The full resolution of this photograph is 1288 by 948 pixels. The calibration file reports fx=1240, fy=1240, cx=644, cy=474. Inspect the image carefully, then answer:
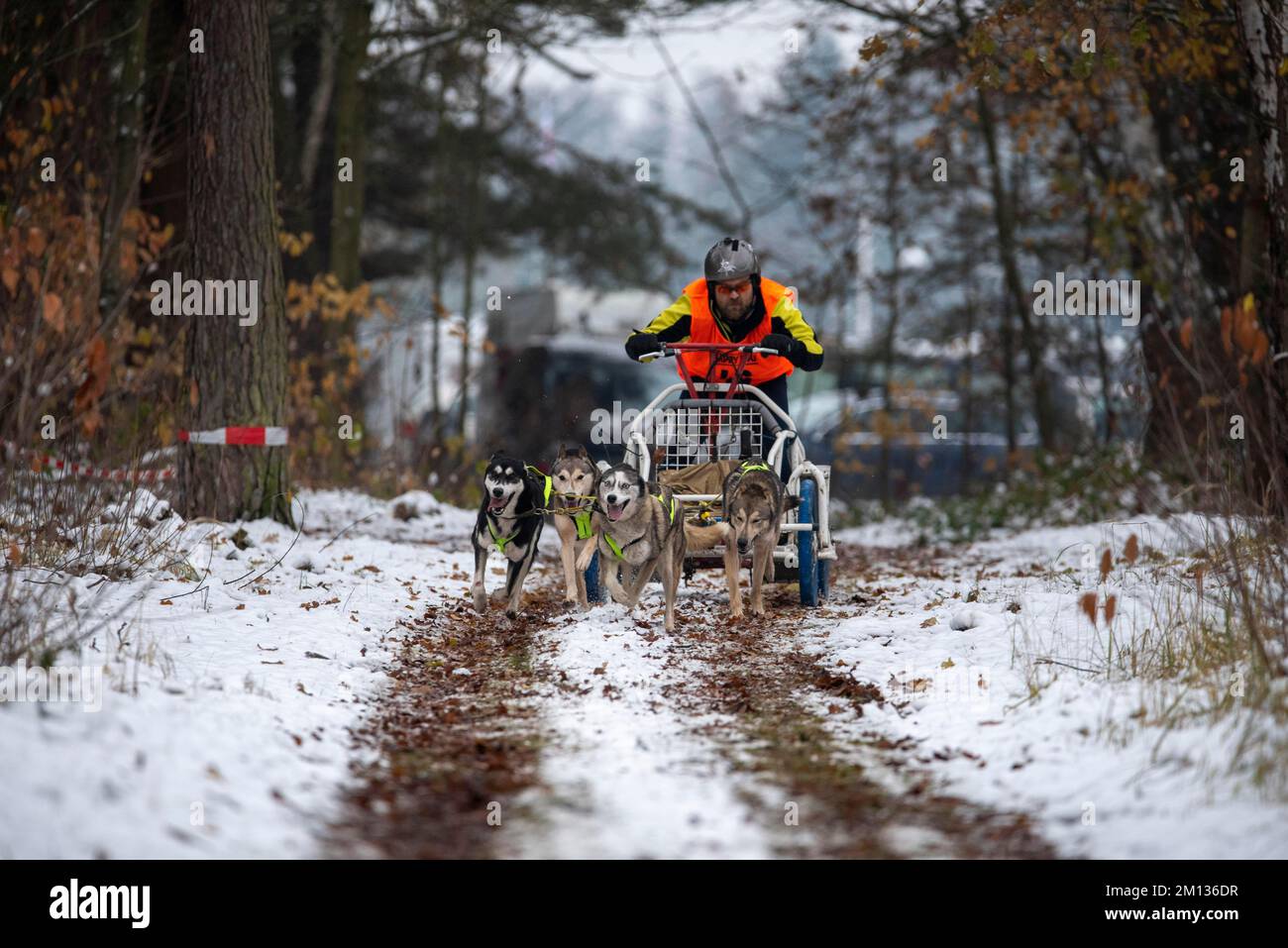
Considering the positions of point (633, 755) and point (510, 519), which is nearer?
point (633, 755)

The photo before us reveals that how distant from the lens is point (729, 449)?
7.82 m

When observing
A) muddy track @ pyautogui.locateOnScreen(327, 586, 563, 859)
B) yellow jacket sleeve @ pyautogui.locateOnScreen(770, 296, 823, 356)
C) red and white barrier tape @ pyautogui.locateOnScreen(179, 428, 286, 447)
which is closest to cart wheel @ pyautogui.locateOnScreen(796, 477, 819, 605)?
yellow jacket sleeve @ pyautogui.locateOnScreen(770, 296, 823, 356)

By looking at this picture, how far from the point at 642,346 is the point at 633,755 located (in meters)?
3.61

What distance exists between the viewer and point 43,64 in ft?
29.5

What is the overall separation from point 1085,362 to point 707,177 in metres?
37.1

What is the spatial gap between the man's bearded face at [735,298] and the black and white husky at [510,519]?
1660 mm

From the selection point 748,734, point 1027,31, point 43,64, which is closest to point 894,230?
point 1027,31

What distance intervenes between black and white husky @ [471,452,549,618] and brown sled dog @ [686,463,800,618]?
0.91 m

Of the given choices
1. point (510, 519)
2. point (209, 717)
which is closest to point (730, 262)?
point (510, 519)

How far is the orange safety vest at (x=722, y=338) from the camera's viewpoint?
25.4 ft

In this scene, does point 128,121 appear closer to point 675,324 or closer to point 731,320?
point 675,324

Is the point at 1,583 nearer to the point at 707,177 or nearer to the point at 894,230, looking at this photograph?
the point at 894,230

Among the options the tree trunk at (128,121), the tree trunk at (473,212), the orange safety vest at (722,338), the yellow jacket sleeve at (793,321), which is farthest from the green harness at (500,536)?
the tree trunk at (473,212)

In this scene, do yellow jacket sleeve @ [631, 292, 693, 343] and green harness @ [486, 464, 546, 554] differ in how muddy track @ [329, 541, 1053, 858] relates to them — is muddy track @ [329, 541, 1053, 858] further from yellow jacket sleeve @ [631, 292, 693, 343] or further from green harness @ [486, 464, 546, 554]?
yellow jacket sleeve @ [631, 292, 693, 343]
